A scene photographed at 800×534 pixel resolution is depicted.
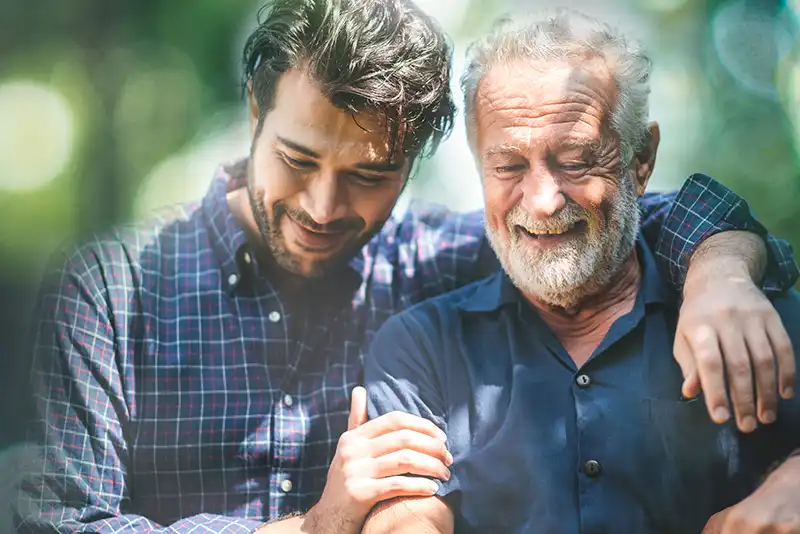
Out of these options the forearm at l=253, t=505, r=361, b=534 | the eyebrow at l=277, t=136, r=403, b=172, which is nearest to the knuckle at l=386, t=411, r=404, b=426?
the forearm at l=253, t=505, r=361, b=534

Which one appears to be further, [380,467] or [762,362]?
[380,467]

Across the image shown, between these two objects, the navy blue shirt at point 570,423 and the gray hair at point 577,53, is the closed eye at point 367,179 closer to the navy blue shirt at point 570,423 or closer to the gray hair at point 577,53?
the gray hair at point 577,53

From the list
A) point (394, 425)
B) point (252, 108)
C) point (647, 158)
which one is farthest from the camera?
point (252, 108)

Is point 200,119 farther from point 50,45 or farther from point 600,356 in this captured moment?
point 600,356

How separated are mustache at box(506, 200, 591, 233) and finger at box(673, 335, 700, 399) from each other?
41 centimetres

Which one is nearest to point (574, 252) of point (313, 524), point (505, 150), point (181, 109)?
point (505, 150)

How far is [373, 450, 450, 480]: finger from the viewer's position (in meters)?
1.97

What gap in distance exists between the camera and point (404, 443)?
2004 millimetres

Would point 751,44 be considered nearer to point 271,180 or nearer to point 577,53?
point 577,53

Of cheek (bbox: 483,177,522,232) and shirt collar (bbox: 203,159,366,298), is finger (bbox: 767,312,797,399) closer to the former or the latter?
cheek (bbox: 483,177,522,232)

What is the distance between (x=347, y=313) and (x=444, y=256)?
0.37 metres

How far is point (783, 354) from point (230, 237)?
1568 millimetres

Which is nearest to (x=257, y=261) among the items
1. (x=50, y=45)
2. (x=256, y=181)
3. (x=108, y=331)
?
(x=256, y=181)

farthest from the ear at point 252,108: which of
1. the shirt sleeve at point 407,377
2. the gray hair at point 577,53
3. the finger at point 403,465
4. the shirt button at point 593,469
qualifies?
the shirt button at point 593,469
